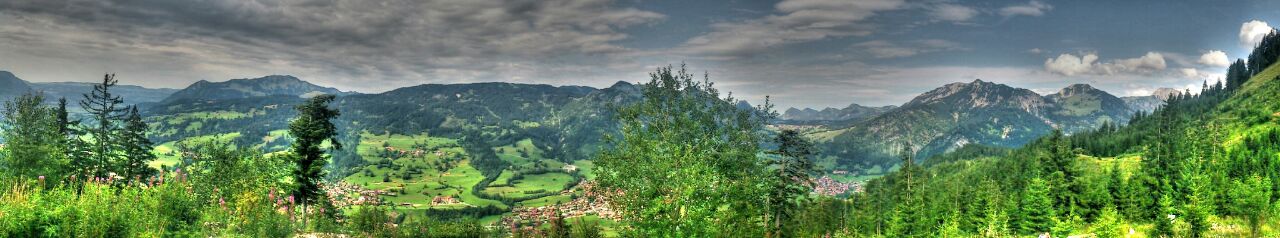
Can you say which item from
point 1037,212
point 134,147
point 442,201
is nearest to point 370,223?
point 134,147

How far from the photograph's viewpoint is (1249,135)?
459 feet

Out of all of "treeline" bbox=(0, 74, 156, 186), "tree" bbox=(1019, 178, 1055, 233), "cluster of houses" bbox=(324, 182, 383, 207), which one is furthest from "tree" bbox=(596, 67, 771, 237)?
"tree" bbox=(1019, 178, 1055, 233)

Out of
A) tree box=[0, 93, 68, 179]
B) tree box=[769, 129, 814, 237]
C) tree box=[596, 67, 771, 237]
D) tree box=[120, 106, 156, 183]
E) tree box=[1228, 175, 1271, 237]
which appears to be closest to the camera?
tree box=[596, 67, 771, 237]

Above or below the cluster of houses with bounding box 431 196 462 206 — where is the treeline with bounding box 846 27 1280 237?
above

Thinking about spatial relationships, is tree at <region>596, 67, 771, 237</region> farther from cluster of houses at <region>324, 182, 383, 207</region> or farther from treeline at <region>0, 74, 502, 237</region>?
cluster of houses at <region>324, 182, 383, 207</region>

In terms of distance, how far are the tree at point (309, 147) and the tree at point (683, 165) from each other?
19.2 meters

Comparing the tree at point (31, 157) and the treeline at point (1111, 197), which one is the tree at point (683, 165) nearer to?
the treeline at point (1111, 197)

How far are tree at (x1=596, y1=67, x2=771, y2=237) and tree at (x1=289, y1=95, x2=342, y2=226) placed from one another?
1917 cm

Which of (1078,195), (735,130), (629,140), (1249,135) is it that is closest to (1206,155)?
(1249,135)

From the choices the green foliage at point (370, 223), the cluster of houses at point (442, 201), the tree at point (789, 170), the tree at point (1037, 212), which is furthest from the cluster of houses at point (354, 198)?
the cluster of houses at point (442, 201)

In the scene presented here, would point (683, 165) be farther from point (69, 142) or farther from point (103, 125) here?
point (69, 142)

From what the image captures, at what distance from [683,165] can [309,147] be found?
88.4 ft

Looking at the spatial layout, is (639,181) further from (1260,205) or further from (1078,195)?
(1078,195)

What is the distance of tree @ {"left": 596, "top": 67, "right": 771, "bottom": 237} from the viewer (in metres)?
19.5
